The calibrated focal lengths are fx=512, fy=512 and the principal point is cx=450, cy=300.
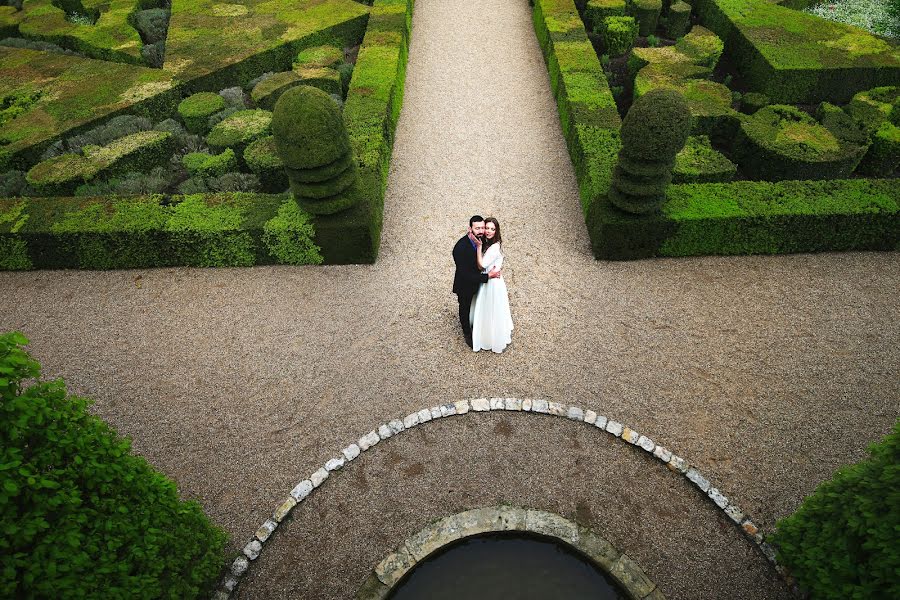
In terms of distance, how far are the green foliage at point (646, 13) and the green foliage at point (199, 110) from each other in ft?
38.7

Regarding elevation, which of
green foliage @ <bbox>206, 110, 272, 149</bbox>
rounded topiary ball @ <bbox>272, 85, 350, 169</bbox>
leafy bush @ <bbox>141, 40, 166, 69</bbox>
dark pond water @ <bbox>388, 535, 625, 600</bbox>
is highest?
rounded topiary ball @ <bbox>272, 85, 350, 169</bbox>

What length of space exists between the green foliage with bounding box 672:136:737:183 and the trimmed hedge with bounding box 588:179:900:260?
360mm

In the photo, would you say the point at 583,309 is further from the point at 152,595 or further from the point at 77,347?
the point at 77,347

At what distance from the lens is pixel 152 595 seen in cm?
453

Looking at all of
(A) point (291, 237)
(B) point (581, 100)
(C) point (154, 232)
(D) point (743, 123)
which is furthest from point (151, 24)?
(D) point (743, 123)

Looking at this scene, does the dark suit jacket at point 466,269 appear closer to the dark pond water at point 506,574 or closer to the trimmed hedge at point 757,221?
the trimmed hedge at point 757,221

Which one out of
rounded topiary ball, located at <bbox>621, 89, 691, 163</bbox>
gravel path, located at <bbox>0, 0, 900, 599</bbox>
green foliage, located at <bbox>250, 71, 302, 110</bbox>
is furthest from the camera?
green foliage, located at <bbox>250, 71, 302, 110</bbox>

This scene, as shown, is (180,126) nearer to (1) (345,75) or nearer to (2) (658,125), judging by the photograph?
(1) (345,75)

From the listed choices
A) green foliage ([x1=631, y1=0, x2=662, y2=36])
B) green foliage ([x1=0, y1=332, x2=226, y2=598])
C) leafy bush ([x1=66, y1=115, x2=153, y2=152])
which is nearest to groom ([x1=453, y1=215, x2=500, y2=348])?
green foliage ([x1=0, y1=332, x2=226, y2=598])

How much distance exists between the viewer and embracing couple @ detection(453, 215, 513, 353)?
7135 mm

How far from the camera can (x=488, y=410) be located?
727cm

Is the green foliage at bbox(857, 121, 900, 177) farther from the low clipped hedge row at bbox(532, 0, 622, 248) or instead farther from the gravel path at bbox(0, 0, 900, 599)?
the low clipped hedge row at bbox(532, 0, 622, 248)

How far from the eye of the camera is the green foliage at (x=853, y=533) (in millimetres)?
4168

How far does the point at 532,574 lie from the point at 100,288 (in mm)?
8789
